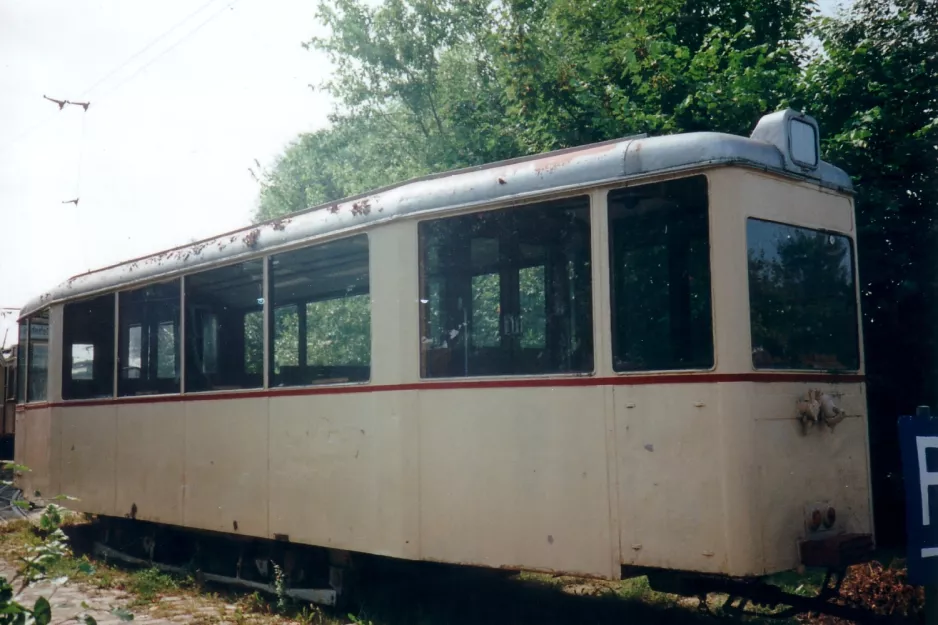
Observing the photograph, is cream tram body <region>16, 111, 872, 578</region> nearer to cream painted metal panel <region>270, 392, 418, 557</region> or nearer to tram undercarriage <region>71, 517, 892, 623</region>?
cream painted metal panel <region>270, 392, 418, 557</region>

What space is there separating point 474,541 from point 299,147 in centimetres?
2886

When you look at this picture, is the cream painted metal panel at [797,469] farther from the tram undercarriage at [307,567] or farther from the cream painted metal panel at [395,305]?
the cream painted metal panel at [395,305]

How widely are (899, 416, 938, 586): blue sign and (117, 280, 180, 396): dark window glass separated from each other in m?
6.16

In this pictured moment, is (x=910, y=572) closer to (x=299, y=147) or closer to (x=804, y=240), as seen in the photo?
(x=804, y=240)

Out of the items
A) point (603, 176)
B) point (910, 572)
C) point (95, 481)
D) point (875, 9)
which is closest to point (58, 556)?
point (603, 176)

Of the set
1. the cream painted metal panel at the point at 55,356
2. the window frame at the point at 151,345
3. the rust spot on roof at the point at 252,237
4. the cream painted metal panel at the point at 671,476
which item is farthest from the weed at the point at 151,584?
the cream painted metal panel at the point at 671,476

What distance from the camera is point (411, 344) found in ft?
20.2

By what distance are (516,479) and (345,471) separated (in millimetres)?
1518

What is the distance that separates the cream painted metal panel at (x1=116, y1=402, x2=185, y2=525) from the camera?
27.4 ft

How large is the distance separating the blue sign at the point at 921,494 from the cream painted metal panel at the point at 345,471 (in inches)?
115

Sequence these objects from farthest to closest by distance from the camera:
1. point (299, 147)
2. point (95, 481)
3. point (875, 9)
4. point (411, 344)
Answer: point (299, 147) < point (95, 481) < point (875, 9) < point (411, 344)

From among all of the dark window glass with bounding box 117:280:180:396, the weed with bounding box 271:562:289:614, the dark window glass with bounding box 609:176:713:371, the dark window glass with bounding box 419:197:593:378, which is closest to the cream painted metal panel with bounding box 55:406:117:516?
the dark window glass with bounding box 117:280:180:396

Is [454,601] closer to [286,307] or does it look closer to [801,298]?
[286,307]

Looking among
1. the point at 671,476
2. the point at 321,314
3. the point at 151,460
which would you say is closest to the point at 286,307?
the point at 321,314
